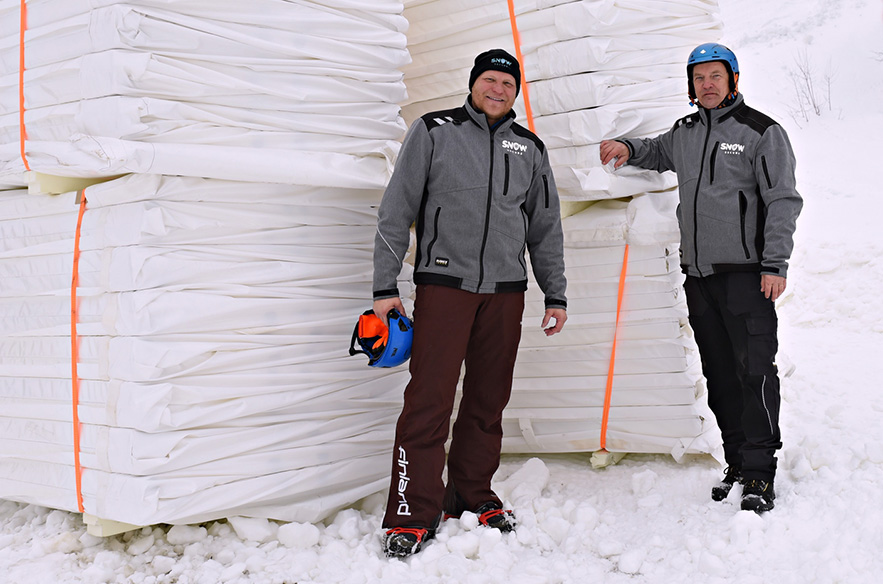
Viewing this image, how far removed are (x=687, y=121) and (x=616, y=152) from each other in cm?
28

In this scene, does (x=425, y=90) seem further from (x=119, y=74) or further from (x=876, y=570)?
(x=876, y=570)

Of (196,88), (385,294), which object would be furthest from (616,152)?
(196,88)

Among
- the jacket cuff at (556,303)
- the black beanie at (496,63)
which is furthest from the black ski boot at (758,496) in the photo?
the black beanie at (496,63)

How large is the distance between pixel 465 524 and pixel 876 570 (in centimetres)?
122

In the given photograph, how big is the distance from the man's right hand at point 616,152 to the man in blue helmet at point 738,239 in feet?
0.62

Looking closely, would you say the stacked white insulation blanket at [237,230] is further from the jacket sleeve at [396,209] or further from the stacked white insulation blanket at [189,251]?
the jacket sleeve at [396,209]

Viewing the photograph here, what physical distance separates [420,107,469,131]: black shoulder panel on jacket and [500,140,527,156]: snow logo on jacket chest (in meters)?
0.16

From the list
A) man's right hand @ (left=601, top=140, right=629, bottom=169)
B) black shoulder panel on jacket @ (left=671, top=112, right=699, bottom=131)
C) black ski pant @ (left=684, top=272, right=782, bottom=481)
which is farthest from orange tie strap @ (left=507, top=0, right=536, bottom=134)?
black ski pant @ (left=684, top=272, right=782, bottom=481)

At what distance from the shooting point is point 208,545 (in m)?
2.54

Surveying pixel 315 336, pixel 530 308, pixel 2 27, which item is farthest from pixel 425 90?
pixel 2 27

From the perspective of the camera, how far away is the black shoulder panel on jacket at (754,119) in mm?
2652

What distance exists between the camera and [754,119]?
2.69m

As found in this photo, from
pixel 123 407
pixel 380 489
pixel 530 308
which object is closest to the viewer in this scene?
pixel 123 407

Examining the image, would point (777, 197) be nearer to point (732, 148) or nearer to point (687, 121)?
point (732, 148)
